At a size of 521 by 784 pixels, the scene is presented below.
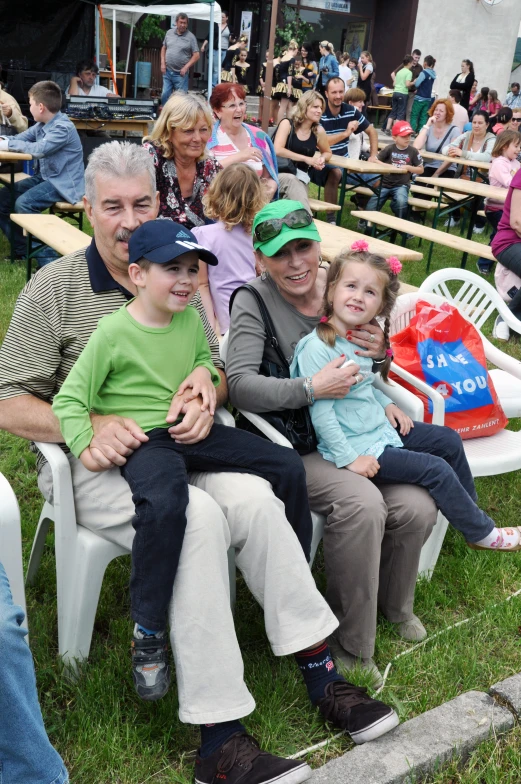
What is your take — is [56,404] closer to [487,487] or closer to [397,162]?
[487,487]

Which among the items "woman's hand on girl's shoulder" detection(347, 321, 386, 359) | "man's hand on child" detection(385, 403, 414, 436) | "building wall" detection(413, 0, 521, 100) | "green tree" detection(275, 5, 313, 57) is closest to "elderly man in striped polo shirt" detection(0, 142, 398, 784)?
"woman's hand on girl's shoulder" detection(347, 321, 386, 359)

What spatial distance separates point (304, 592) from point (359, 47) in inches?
1002

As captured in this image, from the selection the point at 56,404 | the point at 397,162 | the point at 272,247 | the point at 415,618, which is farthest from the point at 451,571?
the point at 397,162

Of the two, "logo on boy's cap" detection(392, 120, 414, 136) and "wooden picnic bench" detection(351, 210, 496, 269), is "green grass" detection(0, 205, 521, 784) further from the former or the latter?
"logo on boy's cap" detection(392, 120, 414, 136)

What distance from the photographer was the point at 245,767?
6.08 ft

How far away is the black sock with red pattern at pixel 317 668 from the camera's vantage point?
2133 mm

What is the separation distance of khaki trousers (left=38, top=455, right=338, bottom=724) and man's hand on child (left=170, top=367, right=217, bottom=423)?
210 mm

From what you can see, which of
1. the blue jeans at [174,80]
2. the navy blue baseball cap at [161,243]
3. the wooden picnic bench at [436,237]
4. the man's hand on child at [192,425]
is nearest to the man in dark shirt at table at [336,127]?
the wooden picnic bench at [436,237]

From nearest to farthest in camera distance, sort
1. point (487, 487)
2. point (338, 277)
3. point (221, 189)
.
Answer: point (338, 277)
point (221, 189)
point (487, 487)

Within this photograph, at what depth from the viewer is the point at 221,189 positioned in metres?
3.32

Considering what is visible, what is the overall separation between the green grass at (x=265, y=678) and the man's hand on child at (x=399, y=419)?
0.60 m

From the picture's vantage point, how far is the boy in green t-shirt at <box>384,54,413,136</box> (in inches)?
699

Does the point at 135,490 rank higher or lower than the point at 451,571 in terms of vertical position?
higher

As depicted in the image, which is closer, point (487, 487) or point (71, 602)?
point (71, 602)
